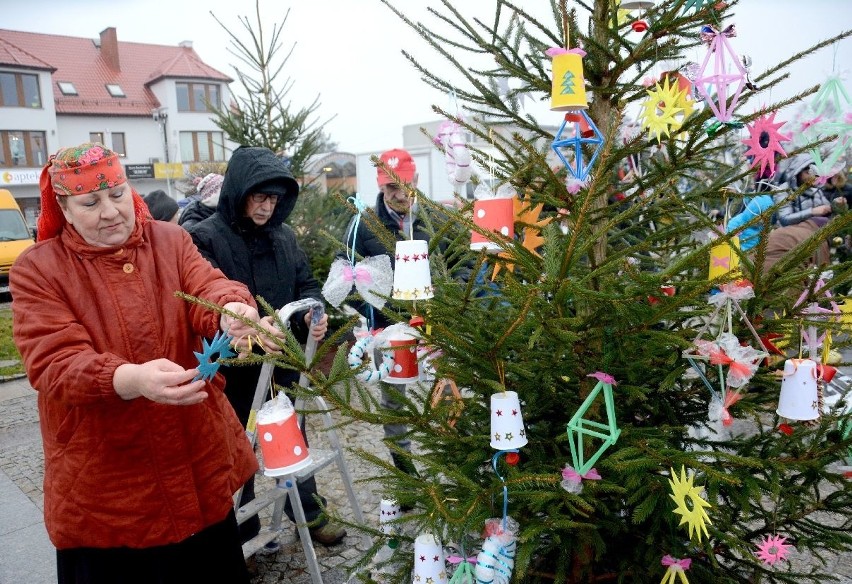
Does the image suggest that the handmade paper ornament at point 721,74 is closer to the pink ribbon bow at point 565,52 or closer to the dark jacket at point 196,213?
the pink ribbon bow at point 565,52

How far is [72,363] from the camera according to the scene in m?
1.77

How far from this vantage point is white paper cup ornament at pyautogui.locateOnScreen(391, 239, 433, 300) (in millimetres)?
1732

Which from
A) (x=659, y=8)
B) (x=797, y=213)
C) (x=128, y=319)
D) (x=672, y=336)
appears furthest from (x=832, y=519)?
(x=128, y=319)

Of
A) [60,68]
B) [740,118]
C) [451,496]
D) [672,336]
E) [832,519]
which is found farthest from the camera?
[60,68]

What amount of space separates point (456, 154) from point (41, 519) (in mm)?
3792

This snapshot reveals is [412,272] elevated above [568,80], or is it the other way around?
[568,80]

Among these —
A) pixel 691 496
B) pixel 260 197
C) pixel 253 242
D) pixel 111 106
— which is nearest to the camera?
pixel 691 496

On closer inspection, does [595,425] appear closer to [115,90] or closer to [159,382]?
[159,382]

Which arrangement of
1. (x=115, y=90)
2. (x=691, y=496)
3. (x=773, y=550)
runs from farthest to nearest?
(x=115, y=90), (x=773, y=550), (x=691, y=496)

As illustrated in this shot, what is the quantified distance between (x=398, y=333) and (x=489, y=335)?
1.00 feet

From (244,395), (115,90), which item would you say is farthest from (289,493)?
(115,90)

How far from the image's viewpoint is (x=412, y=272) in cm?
174

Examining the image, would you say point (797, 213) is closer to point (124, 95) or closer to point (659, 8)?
point (659, 8)

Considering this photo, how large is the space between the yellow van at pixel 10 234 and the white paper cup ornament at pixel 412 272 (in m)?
16.3
